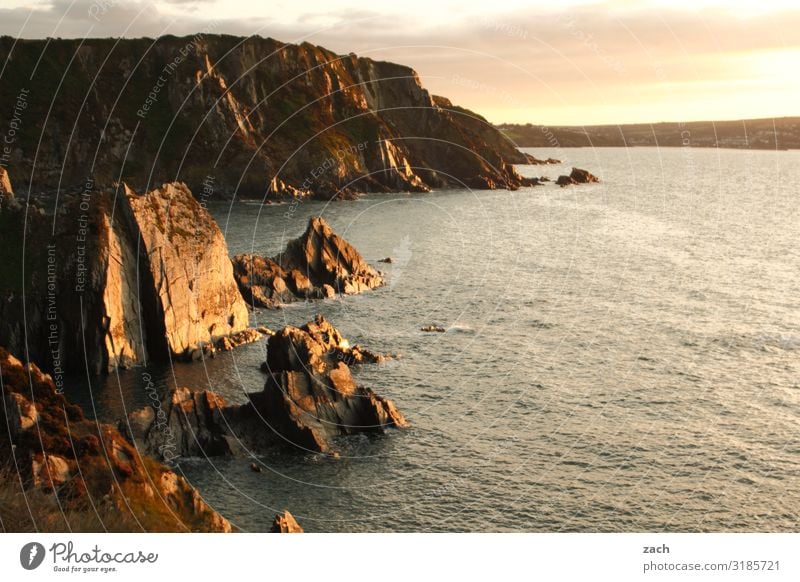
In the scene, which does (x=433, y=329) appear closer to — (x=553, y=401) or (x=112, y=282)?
(x=553, y=401)

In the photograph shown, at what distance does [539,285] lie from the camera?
126 m

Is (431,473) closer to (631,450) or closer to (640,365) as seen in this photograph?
(631,450)

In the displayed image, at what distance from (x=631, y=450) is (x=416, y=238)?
111m

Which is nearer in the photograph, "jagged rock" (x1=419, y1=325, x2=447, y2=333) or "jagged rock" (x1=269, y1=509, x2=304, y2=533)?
"jagged rock" (x1=269, y1=509, x2=304, y2=533)

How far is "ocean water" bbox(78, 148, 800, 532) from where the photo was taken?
183ft

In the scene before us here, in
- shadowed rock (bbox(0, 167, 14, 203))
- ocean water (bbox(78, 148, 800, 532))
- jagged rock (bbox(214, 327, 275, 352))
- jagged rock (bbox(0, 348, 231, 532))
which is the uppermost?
shadowed rock (bbox(0, 167, 14, 203))

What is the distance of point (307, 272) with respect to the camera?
409 ft

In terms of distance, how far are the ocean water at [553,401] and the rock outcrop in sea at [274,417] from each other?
1.88m

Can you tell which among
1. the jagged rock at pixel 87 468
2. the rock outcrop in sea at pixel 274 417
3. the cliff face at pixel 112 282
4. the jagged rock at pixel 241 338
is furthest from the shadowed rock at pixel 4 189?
the jagged rock at pixel 87 468

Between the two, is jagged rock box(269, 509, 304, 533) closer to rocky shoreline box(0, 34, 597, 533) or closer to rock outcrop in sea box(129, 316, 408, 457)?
rocky shoreline box(0, 34, 597, 533)

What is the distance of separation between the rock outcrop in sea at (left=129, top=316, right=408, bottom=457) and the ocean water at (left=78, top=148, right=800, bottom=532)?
1.88 m

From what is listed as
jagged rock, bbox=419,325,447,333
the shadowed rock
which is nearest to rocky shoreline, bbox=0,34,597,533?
jagged rock, bbox=419,325,447,333

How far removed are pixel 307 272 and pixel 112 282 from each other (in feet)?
137
